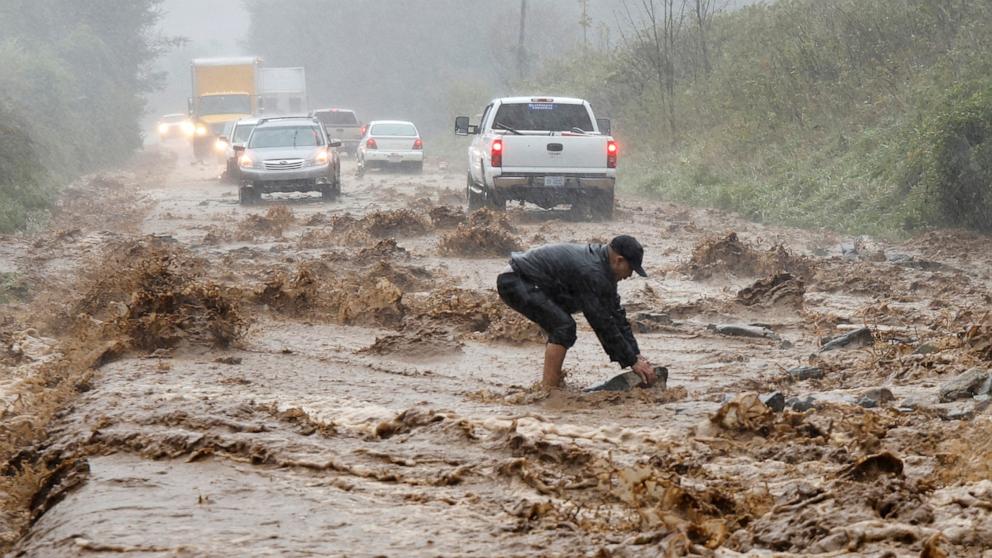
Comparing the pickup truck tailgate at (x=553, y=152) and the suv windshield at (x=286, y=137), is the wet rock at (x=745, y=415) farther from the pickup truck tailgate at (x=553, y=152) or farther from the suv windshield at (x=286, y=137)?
the suv windshield at (x=286, y=137)

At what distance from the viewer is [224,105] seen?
4141 centimetres

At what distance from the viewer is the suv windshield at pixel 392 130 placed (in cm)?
3591

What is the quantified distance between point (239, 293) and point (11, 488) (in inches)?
209

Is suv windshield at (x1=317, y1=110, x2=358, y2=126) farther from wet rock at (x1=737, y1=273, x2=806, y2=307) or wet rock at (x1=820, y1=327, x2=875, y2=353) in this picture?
wet rock at (x1=820, y1=327, x2=875, y2=353)

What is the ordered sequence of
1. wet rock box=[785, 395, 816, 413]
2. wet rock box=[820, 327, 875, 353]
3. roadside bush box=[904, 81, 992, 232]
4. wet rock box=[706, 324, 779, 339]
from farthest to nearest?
1. roadside bush box=[904, 81, 992, 232]
2. wet rock box=[706, 324, 779, 339]
3. wet rock box=[820, 327, 875, 353]
4. wet rock box=[785, 395, 816, 413]

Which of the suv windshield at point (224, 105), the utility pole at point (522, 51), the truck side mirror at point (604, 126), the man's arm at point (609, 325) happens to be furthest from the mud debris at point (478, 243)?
the utility pole at point (522, 51)

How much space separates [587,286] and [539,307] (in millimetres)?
354

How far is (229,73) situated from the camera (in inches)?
1629

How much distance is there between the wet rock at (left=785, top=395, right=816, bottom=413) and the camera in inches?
271

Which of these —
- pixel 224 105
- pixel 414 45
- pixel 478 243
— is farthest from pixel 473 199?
pixel 414 45

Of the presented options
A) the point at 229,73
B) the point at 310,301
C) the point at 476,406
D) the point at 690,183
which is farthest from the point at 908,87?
the point at 229,73

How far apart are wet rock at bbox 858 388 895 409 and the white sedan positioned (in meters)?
28.6

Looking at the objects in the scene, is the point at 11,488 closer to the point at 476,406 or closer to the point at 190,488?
the point at 190,488

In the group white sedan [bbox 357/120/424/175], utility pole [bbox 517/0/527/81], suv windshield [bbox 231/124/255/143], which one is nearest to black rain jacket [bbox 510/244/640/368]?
suv windshield [bbox 231/124/255/143]
